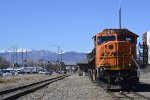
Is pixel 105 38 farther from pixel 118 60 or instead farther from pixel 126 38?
pixel 118 60

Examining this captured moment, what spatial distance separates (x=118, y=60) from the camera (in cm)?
2900

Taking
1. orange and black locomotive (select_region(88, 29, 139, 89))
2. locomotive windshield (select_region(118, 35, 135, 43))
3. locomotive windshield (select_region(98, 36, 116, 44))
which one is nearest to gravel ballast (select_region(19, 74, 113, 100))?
orange and black locomotive (select_region(88, 29, 139, 89))

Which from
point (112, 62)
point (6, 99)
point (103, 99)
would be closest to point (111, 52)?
point (112, 62)

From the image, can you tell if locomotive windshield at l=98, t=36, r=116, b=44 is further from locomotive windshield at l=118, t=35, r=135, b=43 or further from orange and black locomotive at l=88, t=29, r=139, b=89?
locomotive windshield at l=118, t=35, r=135, b=43

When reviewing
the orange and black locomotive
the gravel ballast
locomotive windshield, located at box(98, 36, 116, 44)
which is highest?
locomotive windshield, located at box(98, 36, 116, 44)

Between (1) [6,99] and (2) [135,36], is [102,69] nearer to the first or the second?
(2) [135,36]

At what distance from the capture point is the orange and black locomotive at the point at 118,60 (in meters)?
28.5

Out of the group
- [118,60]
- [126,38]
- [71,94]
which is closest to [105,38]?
[126,38]

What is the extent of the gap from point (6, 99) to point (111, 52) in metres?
9.86

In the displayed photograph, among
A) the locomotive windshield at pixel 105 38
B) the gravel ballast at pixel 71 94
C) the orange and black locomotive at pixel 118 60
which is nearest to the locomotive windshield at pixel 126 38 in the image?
the orange and black locomotive at pixel 118 60

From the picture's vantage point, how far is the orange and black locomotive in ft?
93.4

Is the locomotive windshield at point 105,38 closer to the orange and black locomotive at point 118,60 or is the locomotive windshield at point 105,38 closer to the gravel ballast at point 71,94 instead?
the orange and black locomotive at point 118,60

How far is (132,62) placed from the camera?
2884 cm

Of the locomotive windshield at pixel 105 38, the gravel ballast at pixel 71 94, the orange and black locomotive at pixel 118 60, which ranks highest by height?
the locomotive windshield at pixel 105 38
